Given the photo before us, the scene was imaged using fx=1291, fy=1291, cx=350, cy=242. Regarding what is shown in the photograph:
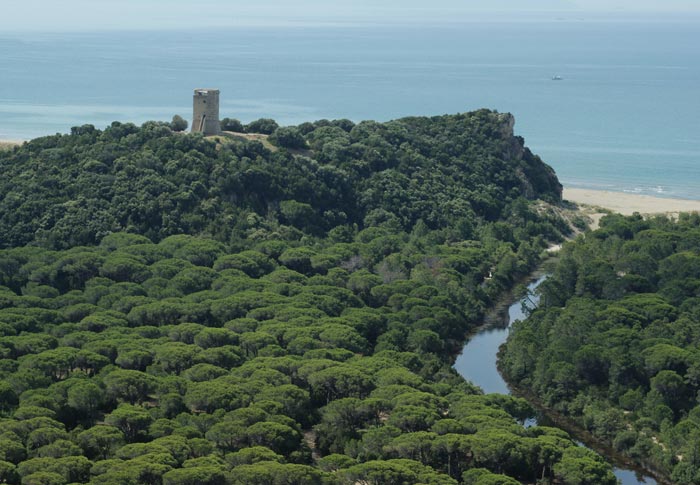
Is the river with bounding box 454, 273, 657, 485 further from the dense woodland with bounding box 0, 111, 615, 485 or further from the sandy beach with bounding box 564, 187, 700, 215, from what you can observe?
the sandy beach with bounding box 564, 187, 700, 215

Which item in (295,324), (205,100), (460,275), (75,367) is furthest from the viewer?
(205,100)

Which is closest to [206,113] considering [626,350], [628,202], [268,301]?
[268,301]

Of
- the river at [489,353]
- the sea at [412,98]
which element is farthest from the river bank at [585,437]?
the sea at [412,98]

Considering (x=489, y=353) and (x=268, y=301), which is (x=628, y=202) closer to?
(x=489, y=353)

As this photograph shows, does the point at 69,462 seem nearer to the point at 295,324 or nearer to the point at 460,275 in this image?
the point at 295,324

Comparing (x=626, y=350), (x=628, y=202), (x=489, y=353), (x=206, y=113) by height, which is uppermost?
(x=206, y=113)

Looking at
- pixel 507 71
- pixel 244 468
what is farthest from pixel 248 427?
pixel 507 71
